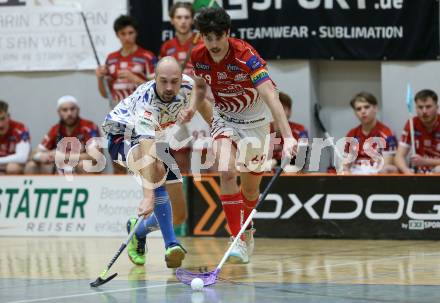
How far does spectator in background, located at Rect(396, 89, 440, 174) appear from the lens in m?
10.1

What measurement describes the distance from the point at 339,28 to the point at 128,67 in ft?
7.81

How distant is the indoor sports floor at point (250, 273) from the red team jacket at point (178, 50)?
2.01 m

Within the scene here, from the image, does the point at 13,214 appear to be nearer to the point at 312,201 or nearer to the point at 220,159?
A: the point at 312,201

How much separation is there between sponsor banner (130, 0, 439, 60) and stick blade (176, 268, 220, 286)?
199 inches

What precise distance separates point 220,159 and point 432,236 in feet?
9.33

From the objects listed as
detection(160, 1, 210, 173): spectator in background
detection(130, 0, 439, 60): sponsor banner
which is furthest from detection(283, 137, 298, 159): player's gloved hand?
detection(130, 0, 439, 60): sponsor banner

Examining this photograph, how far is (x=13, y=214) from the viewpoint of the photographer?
36.5 feet

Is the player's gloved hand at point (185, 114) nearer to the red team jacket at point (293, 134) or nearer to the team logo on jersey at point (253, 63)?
the team logo on jersey at point (253, 63)

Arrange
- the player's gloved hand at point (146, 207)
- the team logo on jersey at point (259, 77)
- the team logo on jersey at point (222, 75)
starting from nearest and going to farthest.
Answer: the player's gloved hand at point (146, 207) → the team logo on jersey at point (259, 77) → the team logo on jersey at point (222, 75)

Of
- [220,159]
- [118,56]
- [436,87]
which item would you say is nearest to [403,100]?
[436,87]

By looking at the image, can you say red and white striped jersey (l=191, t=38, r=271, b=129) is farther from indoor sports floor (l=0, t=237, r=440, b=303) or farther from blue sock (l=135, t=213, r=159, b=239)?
indoor sports floor (l=0, t=237, r=440, b=303)

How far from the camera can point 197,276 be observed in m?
6.63

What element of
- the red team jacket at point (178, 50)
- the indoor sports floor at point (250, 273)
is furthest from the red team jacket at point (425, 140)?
the red team jacket at point (178, 50)

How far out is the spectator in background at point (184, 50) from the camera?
35.5 ft
